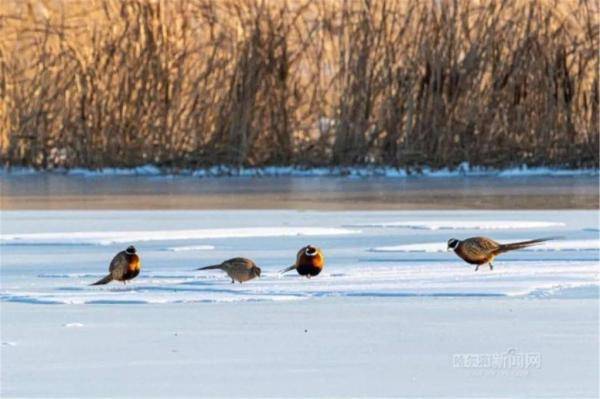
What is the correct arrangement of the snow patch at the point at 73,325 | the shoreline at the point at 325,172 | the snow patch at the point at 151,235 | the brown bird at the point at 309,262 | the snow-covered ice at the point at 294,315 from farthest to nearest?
1. the shoreline at the point at 325,172
2. the snow patch at the point at 151,235
3. the brown bird at the point at 309,262
4. the snow patch at the point at 73,325
5. the snow-covered ice at the point at 294,315

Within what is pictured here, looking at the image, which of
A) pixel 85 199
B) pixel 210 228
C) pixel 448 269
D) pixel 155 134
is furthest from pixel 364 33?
pixel 448 269

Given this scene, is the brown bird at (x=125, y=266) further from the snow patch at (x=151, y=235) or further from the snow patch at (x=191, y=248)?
the snow patch at (x=151, y=235)

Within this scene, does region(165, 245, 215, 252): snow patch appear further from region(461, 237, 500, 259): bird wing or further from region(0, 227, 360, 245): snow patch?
region(461, 237, 500, 259): bird wing

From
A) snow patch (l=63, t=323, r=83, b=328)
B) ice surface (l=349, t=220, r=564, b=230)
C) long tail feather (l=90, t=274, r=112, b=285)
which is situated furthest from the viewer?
ice surface (l=349, t=220, r=564, b=230)

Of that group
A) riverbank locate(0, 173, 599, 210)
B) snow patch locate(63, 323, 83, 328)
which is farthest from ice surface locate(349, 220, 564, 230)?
snow patch locate(63, 323, 83, 328)

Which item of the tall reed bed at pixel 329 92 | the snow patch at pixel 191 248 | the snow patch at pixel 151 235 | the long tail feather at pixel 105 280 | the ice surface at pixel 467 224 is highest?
the tall reed bed at pixel 329 92

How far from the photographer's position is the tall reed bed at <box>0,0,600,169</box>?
11.0m

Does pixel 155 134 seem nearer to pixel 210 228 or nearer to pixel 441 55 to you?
pixel 441 55

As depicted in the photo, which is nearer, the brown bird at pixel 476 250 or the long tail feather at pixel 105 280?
the long tail feather at pixel 105 280

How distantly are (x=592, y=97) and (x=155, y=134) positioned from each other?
313 centimetres

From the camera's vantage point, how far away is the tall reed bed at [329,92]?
11.0m

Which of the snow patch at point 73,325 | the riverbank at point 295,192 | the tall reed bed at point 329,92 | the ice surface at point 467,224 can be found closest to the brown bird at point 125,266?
the snow patch at point 73,325

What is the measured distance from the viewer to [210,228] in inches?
278

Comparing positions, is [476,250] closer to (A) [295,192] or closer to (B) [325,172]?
(A) [295,192]
